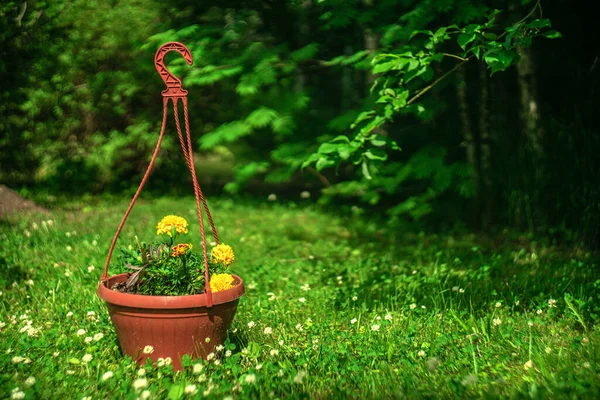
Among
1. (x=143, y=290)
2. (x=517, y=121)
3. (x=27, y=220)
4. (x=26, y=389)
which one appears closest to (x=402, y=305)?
(x=143, y=290)

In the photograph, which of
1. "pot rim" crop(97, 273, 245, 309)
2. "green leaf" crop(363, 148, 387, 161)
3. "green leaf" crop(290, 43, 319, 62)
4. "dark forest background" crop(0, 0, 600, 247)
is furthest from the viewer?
"green leaf" crop(290, 43, 319, 62)

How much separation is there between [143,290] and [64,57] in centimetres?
690

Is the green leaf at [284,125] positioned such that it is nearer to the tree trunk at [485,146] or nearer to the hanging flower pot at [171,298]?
the tree trunk at [485,146]

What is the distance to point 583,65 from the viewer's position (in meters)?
6.12

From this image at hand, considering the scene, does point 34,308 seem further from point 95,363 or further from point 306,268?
point 306,268

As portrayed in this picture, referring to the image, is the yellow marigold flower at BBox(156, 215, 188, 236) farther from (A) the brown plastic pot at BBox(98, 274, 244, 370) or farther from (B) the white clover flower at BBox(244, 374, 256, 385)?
(B) the white clover flower at BBox(244, 374, 256, 385)

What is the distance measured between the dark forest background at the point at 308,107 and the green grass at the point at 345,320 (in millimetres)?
851

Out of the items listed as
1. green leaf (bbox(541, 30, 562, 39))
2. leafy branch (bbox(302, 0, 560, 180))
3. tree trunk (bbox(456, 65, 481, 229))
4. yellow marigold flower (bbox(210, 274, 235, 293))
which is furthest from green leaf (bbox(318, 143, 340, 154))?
tree trunk (bbox(456, 65, 481, 229))

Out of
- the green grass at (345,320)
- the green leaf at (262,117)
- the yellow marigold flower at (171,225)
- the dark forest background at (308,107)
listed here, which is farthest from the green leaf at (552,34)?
the green leaf at (262,117)

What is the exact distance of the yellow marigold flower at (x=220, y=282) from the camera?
123 inches

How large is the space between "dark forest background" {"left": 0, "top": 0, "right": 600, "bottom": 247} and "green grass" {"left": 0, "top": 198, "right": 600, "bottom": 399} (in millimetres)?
851

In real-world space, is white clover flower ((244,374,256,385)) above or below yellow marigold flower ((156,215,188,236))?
below

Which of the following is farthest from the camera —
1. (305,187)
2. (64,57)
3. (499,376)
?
(305,187)

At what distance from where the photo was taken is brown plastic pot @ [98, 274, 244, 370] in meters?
2.93
